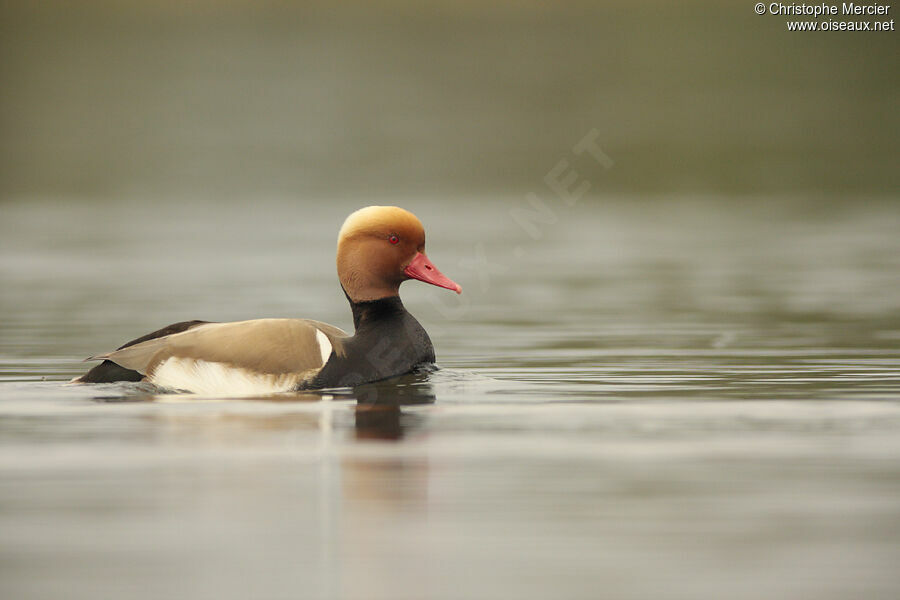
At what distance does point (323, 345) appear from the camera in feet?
36.0

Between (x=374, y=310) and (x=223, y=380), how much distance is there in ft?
4.37

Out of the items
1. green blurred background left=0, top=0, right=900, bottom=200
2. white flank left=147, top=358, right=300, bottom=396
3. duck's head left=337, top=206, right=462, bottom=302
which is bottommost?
white flank left=147, top=358, right=300, bottom=396

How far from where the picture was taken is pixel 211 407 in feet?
33.1

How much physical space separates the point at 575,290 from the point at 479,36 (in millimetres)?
83075

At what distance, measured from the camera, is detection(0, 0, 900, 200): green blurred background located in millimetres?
62000

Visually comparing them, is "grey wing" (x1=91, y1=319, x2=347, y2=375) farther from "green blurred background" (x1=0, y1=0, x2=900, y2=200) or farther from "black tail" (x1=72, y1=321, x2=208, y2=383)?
"green blurred background" (x1=0, y1=0, x2=900, y2=200)

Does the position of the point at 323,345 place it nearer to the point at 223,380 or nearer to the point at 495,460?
the point at 223,380

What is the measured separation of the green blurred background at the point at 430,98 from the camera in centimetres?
6200

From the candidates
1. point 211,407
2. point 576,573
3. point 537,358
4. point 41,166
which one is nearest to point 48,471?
point 211,407

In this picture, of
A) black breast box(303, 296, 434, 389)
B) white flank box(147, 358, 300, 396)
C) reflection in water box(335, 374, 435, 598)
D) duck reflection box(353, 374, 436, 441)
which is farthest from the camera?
black breast box(303, 296, 434, 389)

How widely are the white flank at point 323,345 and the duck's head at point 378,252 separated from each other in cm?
61

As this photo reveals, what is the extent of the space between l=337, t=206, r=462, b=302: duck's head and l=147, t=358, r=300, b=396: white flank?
109cm

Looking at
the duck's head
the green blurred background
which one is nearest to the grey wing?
the duck's head

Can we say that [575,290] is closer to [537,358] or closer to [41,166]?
[537,358]
